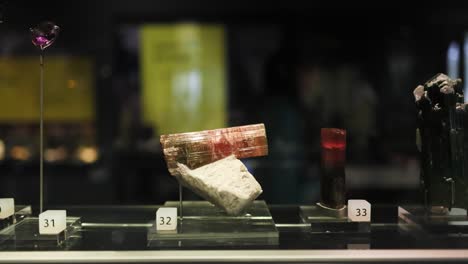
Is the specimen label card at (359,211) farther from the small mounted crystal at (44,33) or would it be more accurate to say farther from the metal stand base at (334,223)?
the small mounted crystal at (44,33)

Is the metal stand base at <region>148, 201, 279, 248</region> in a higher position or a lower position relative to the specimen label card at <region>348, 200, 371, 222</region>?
lower

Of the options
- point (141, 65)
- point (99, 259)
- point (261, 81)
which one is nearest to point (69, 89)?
point (141, 65)

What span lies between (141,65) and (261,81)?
0.63m

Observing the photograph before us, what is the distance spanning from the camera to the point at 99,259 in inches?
47.0

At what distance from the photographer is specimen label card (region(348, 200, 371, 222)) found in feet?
4.75

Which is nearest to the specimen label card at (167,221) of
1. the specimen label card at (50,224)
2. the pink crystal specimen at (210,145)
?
the pink crystal specimen at (210,145)

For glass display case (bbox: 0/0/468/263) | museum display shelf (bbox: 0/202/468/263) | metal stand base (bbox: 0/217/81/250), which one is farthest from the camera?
glass display case (bbox: 0/0/468/263)

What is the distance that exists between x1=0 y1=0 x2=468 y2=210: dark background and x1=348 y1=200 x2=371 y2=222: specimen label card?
103 cm

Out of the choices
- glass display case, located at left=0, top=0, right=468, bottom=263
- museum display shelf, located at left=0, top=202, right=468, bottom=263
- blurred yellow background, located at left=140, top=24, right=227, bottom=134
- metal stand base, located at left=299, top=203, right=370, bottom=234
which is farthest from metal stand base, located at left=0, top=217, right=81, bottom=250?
blurred yellow background, located at left=140, top=24, right=227, bottom=134

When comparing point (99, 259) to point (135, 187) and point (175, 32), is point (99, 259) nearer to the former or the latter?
point (135, 187)

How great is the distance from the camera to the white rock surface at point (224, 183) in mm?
1397

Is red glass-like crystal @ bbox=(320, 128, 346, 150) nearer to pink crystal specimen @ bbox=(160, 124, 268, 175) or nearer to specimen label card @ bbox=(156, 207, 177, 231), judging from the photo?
pink crystal specimen @ bbox=(160, 124, 268, 175)

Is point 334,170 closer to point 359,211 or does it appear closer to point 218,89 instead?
point 359,211

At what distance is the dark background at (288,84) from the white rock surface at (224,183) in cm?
108
